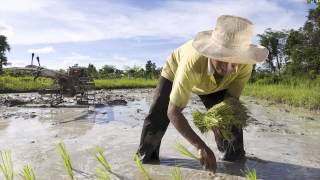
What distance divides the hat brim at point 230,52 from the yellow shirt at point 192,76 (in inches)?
5.0

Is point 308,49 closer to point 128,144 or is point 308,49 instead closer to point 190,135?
point 128,144

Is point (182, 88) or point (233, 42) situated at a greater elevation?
point (233, 42)

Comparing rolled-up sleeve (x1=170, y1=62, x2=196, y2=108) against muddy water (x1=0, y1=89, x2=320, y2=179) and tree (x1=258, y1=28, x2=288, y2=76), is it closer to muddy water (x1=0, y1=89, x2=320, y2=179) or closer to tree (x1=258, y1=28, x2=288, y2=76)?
muddy water (x1=0, y1=89, x2=320, y2=179)

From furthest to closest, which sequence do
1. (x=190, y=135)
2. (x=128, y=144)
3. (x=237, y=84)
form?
1. (x=128, y=144)
2. (x=237, y=84)
3. (x=190, y=135)

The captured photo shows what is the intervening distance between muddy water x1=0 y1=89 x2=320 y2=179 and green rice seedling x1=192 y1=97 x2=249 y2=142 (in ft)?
2.75

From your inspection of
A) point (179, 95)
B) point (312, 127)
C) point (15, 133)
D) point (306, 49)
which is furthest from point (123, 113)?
point (306, 49)

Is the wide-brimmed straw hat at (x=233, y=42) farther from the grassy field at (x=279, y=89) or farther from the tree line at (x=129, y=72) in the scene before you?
the tree line at (x=129, y=72)

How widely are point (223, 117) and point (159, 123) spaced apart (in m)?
1.20

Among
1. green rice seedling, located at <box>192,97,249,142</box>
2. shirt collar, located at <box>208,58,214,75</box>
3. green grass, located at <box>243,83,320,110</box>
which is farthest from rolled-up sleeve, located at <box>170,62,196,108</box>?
green grass, located at <box>243,83,320,110</box>

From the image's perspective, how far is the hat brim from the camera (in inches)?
108

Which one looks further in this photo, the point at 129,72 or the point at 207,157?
the point at 129,72

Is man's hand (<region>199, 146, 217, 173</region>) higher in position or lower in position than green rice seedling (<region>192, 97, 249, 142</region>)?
lower

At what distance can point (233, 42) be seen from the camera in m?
2.84

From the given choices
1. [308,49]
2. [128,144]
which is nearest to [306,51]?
[308,49]
